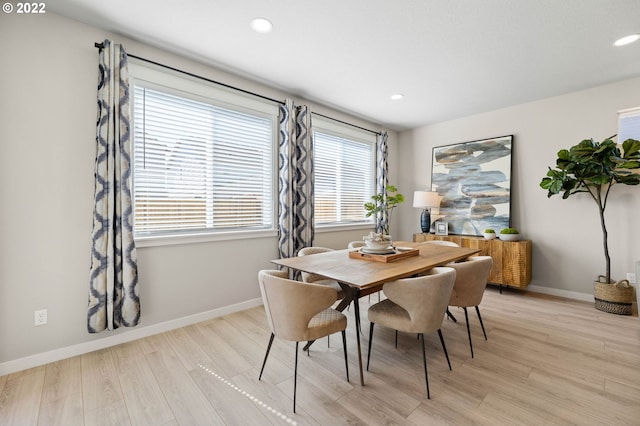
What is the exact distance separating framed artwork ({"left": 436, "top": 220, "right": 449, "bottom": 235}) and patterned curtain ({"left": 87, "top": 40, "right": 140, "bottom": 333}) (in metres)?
4.29

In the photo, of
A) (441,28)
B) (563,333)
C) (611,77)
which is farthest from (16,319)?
(611,77)

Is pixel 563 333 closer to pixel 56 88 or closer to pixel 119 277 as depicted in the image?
pixel 119 277

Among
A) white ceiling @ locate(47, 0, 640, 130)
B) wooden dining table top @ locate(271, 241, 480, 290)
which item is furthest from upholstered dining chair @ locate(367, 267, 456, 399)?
white ceiling @ locate(47, 0, 640, 130)

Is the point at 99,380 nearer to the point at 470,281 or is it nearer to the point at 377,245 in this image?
the point at 377,245

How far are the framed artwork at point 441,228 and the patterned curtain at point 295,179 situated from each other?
2.31 metres

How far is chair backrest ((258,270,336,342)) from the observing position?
5.38 ft

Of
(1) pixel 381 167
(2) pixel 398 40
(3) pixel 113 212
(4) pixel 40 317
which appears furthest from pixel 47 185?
(1) pixel 381 167

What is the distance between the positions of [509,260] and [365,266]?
279 cm

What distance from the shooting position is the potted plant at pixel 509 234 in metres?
3.83

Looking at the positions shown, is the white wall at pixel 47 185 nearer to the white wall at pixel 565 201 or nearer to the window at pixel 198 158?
the window at pixel 198 158

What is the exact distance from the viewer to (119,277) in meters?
2.35

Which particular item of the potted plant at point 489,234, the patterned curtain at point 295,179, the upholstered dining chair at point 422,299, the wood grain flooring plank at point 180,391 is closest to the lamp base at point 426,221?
the potted plant at point 489,234

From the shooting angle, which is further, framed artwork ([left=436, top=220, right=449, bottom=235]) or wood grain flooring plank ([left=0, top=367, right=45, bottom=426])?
framed artwork ([left=436, top=220, right=449, bottom=235])

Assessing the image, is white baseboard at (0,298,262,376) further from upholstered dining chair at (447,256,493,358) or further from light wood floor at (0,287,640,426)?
upholstered dining chair at (447,256,493,358)
